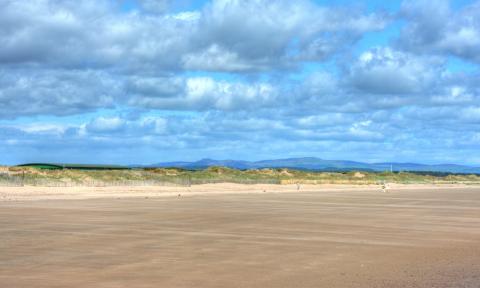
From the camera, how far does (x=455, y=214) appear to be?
92.9 feet

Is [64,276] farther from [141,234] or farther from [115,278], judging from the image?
[141,234]

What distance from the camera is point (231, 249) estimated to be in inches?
589

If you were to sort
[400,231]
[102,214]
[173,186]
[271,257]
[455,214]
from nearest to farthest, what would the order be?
1. [271,257]
2. [400,231]
3. [102,214]
4. [455,214]
5. [173,186]

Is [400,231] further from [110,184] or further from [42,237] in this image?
[110,184]

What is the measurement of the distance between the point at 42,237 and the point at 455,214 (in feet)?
59.7

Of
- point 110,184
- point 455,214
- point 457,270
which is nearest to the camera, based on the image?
point 457,270

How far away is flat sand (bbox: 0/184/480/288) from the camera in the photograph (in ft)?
36.3

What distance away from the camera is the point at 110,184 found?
48.1 meters

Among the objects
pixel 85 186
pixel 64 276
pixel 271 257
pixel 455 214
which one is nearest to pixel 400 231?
pixel 271 257

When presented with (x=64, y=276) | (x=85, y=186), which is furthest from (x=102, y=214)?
(x=85, y=186)

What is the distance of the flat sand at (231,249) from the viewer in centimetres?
1106

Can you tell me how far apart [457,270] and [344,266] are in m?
2.00

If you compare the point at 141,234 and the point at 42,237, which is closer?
the point at 42,237

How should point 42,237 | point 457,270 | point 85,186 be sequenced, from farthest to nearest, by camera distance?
point 85,186, point 42,237, point 457,270
